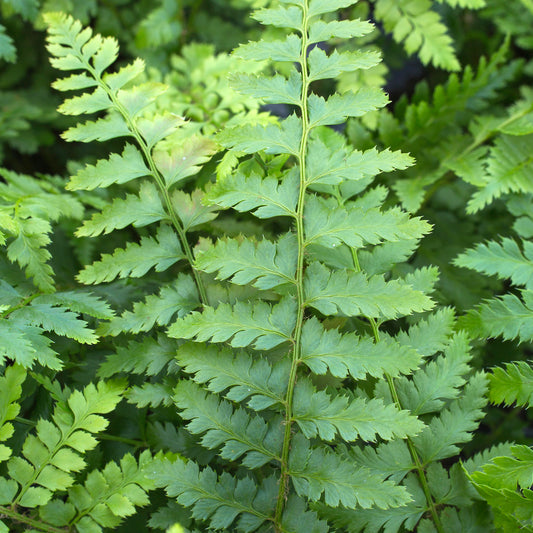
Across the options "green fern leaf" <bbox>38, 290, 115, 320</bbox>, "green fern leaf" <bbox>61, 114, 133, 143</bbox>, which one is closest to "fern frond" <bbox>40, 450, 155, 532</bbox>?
"green fern leaf" <bbox>38, 290, 115, 320</bbox>

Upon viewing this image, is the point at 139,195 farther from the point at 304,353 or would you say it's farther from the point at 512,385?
the point at 512,385

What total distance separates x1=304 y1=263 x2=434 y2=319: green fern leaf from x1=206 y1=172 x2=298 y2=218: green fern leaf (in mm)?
154

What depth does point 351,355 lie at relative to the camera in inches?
44.4

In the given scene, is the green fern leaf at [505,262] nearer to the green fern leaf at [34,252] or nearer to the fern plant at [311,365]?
the fern plant at [311,365]

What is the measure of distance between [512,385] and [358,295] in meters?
0.46

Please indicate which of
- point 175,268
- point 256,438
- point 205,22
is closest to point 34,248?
point 175,268

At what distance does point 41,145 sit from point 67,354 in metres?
1.38

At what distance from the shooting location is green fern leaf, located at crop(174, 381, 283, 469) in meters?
1.14

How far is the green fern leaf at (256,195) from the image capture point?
1.17 metres

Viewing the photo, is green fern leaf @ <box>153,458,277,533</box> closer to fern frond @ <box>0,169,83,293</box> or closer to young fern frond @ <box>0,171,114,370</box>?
young fern frond @ <box>0,171,114,370</box>

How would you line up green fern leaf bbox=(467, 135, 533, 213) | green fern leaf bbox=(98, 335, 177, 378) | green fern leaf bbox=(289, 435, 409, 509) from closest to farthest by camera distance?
green fern leaf bbox=(289, 435, 409, 509)
green fern leaf bbox=(98, 335, 177, 378)
green fern leaf bbox=(467, 135, 533, 213)

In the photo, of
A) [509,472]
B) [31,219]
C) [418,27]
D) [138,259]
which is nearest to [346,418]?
[509,472]

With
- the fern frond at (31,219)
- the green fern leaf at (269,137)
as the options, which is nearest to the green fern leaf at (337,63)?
the green fern leaf at (269,137)

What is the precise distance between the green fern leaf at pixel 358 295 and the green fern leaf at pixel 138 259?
14.6 inches
